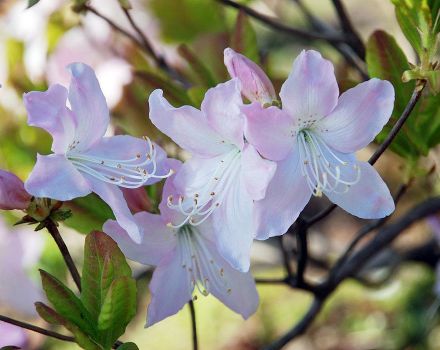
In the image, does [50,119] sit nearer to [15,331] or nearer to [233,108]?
[233,108]

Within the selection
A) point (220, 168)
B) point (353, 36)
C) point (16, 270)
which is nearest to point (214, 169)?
point (220, 168)

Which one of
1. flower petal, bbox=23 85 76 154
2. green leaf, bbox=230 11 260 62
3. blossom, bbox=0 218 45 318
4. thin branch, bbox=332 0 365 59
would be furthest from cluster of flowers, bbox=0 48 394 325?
blossom, bbox=0 218 45 318

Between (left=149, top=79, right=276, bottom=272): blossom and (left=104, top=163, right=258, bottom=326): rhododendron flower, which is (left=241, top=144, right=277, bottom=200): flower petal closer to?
(left=149, top=79, right=276, bottom=272): blossom

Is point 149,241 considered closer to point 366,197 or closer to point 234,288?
point 234,288

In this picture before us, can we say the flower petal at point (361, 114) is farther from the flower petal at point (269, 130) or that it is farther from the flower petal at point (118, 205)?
the flower petal at point (118, 205)

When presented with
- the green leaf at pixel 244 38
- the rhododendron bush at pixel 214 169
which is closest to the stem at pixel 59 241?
the rhododendron bush at pixel 214 169

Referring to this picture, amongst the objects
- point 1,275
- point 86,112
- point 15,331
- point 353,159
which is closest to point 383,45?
point 353,159
